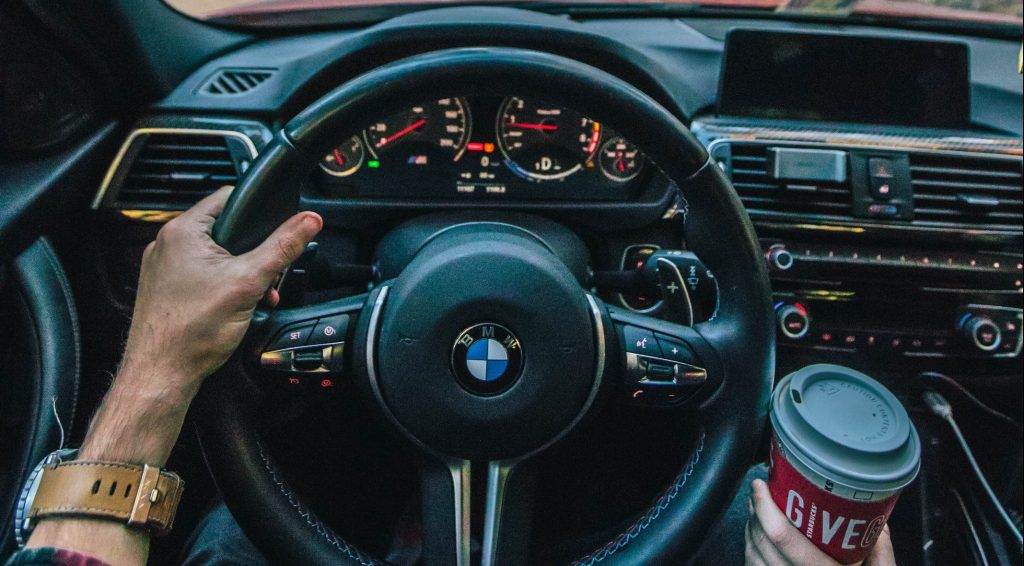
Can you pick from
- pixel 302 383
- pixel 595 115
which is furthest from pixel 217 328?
pixel 595 115

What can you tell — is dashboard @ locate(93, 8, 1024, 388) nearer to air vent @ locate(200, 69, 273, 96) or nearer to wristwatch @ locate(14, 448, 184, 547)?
air vent @ locate(200, 69, 273, 96)

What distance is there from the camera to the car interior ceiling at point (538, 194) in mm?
1674

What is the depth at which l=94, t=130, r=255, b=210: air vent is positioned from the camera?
1.73 m

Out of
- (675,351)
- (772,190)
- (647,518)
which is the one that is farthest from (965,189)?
(647,518)

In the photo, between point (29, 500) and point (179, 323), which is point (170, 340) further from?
point (29, 500)

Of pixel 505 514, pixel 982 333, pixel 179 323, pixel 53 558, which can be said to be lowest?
pixel 982 333

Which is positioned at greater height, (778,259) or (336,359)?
(336,359)

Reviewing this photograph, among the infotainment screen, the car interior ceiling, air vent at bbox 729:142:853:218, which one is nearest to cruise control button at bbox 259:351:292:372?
the car interior ceiling

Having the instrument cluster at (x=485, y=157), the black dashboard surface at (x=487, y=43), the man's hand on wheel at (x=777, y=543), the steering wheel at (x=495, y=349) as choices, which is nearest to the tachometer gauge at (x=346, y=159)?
the instrument cluster at (x=485, y=157)

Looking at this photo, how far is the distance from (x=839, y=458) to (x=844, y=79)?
1.32 metres

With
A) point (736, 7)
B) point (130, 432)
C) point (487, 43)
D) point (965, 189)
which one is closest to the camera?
point (130, 432)

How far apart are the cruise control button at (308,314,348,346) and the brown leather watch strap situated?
0.28 meters

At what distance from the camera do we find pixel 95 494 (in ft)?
3.21

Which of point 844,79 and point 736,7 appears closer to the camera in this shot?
point 844,79
